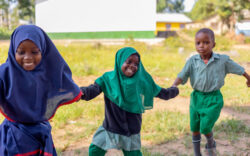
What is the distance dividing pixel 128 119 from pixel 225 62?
131 centimetres

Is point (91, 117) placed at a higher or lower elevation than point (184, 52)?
lower

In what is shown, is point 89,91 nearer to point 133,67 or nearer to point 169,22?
point 133,67

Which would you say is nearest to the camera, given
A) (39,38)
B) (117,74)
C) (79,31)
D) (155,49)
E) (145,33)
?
(39,38)

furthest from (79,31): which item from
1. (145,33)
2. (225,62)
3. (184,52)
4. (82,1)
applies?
(184,52)

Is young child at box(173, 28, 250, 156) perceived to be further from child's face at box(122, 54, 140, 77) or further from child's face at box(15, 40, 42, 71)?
child's face at box(15, 40, 42, 71)

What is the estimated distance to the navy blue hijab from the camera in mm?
1921

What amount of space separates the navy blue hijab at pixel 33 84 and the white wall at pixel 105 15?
12.6ft

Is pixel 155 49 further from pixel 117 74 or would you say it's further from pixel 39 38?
pixel 39 38

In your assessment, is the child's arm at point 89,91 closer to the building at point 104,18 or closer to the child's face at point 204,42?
the child's face at point 204,42

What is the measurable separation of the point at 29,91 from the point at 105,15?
4742mm

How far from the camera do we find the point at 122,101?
8.16ft

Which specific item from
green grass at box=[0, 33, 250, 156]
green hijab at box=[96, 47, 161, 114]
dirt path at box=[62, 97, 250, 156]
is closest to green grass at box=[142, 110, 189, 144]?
green grass at box=[0, 33, 250, 156]

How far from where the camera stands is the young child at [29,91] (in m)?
1.93

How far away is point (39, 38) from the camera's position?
1.96 m
